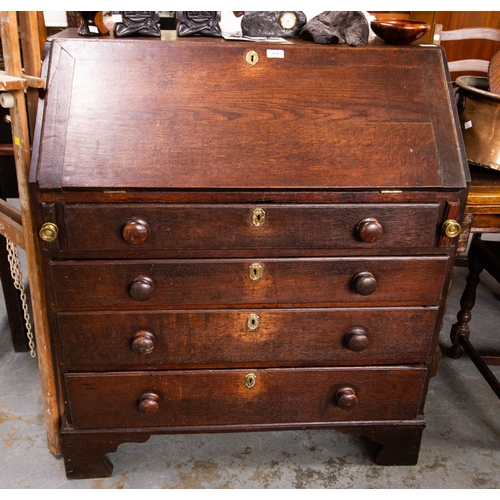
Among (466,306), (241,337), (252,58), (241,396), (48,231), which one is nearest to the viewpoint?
(48,231)

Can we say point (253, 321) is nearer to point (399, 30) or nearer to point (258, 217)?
point (258, 217)

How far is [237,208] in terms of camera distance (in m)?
1.59

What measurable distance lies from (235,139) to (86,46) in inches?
22.1

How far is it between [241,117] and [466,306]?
66.0 inches

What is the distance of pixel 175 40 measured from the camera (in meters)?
1.70

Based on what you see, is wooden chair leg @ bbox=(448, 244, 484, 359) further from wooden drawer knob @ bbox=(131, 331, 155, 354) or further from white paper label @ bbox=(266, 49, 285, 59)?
wooden drawer knob @ bbox=(131, 331, 155, 354)

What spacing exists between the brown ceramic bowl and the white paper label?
0.36 m

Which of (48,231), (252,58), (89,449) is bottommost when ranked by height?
(89,449)

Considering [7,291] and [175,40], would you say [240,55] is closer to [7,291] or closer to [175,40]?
[175,40]

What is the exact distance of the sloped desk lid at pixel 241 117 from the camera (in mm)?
1570

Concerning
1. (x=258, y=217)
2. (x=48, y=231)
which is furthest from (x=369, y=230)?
(x=48, y=231)

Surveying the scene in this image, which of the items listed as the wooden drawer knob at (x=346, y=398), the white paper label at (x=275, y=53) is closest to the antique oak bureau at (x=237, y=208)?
the white paper label at (x=275, y=53)

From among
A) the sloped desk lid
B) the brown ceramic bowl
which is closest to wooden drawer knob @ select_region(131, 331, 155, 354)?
the sloped desk lid

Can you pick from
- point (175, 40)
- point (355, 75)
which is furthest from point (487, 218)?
point (175, 40)
